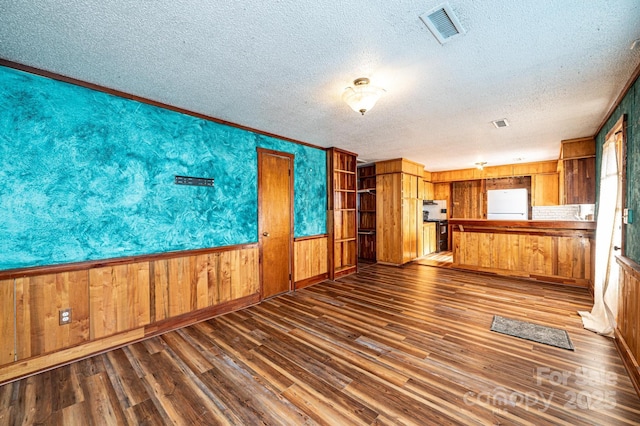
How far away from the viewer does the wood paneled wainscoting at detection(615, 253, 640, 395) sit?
211 cm

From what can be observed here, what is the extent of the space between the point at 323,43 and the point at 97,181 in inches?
101

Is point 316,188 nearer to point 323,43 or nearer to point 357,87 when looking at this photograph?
point 357,87

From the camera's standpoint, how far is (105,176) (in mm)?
2705

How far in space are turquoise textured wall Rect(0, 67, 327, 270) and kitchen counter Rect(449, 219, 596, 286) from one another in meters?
4.79

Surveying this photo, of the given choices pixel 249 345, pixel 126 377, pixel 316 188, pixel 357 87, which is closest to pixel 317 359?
pixel 249 345

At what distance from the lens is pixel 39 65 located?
228 cm

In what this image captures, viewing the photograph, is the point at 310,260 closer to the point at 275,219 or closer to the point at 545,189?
the point at 275,219

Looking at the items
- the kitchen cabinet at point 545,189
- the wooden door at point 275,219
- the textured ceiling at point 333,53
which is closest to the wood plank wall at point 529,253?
the textured ceiling at point 333,53

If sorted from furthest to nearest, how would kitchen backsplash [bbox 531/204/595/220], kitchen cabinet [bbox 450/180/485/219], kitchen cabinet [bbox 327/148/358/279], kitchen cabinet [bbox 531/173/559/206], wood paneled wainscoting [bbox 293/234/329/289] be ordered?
kitchen cabinet [bbox 450/180/485/219]
kitchen cabinet [bbox 531/173/559/206]
kitchen backsplash [bbox 531/204/595/220]
kitchen cabinet [bbox 327/148/358/279]
wood paneled wainscoting [bbox 293/234/329/289]

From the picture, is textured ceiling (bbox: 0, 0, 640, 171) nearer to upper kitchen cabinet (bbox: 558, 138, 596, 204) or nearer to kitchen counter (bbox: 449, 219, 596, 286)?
upper kitchen cabinet (bbox: 558, 138, 596, 204)

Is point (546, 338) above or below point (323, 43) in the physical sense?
below

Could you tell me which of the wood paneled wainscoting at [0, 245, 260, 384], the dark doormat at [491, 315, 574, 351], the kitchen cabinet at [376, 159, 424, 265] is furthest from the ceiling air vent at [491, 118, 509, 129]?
the wood paneled wainscoting at [0, 245, 260, 384]

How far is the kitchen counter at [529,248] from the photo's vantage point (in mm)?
4672

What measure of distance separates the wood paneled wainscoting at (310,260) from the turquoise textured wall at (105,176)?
1.18 m
